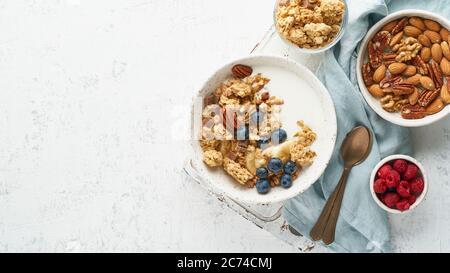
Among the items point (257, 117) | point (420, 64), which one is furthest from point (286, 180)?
point (420, 64)

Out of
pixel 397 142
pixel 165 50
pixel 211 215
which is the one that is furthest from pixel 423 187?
pixel 165 50

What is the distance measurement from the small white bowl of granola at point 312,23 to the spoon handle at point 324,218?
0.26 m

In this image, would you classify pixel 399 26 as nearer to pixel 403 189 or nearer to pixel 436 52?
pixel 436 52

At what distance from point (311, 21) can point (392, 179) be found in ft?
1.07

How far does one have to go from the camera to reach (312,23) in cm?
102

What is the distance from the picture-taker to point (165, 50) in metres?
1.20

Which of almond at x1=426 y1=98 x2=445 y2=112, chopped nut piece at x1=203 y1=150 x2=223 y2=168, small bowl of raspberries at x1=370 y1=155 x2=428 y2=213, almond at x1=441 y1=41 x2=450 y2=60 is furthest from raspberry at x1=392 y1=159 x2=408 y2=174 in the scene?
chopped nut piece at x1=203 y1=150 x2=223 y2=168

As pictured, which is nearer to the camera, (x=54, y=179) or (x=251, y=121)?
(x=251, y=121)

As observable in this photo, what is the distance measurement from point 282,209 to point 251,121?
20 centimetres

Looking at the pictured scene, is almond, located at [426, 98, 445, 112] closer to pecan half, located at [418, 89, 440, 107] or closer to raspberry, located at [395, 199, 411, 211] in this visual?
pecan half, located at [418, 89, 440, 107]

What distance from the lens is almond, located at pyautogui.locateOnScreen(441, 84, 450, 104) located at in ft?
3.44

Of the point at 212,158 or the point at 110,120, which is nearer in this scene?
the point at 212,158

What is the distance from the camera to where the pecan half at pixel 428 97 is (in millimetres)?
1056

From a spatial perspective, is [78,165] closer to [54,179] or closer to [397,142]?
[54,179]
